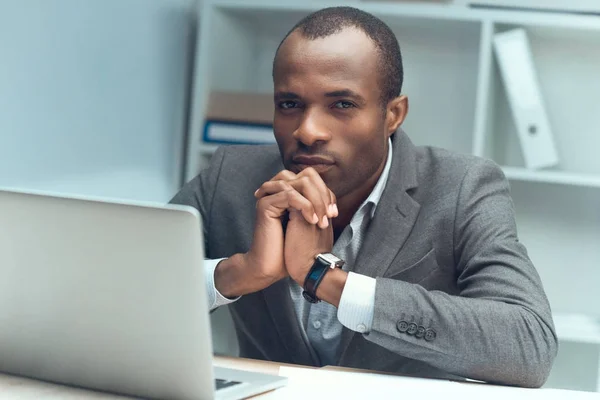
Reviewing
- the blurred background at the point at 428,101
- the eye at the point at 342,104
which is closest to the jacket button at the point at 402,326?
the eye at the point at 342,104

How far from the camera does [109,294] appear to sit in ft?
3.15

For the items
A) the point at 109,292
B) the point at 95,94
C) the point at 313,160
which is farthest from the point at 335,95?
the point at 95,94

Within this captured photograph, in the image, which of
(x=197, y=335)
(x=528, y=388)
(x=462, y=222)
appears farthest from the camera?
(x=462, y=222)

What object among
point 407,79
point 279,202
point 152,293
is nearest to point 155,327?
point 152,293

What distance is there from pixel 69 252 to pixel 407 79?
2060 millimetres

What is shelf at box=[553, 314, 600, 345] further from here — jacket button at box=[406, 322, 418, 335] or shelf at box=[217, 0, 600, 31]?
jacket button at box=[406, 322, 418, 335]

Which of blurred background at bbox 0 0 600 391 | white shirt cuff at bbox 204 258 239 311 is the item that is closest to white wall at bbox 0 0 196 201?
blurred background at bbox 0 0 600 391

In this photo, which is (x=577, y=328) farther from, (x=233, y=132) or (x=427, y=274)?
(x=233, y=132)

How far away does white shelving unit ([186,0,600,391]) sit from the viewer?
268 centimetres

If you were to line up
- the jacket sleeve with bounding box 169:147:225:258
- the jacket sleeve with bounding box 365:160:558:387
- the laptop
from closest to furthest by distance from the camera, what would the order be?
the laptop → the jacket sleeve with bounding box 365:160:558:387 → the jacket sleeve with bounding box 169:147:225:258

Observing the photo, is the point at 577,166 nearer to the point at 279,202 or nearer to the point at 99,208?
the point at 279,202

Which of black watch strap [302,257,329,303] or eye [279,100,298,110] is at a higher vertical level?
eye [279,100,298,110]

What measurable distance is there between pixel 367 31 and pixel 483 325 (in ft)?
1.99

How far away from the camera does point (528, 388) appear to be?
1.34m
